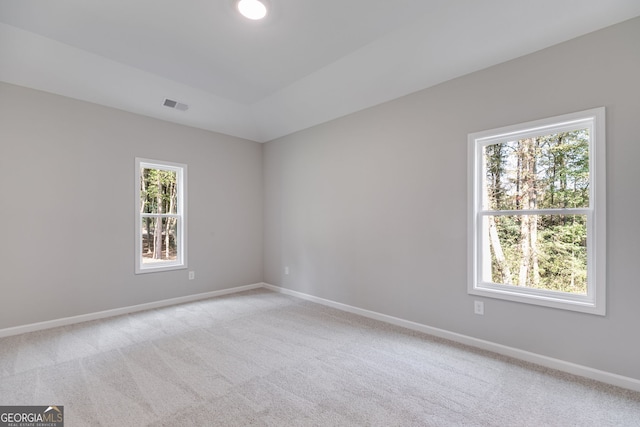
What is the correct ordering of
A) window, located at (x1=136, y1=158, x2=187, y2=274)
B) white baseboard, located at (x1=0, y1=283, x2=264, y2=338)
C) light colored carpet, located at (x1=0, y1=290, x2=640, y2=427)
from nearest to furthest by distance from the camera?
1. light colored carpet, located at (x1=0, y1=290, x2=640, y2=427)
2. white baseboard, located at (x1=0, y1=283, x2=264, y2=338)
3. window, located at (x1=136, y1=158, x2=187, y2=274)

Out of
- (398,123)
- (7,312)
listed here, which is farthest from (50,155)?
(398,123)

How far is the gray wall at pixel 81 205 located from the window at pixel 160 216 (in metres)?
0.10

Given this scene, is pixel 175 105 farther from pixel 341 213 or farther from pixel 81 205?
pixel 341 213

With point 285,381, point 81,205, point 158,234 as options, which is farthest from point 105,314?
point 285,381

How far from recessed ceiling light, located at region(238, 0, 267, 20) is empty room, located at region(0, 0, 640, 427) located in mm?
17

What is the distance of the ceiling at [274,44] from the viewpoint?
2.37 m

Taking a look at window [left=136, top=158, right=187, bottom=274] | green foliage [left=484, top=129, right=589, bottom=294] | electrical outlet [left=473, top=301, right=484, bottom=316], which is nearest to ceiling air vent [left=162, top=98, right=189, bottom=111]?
window [left=136, top=158, right=187, bottom=274]

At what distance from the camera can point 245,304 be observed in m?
4.27

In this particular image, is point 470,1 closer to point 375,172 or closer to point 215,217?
point 375,172

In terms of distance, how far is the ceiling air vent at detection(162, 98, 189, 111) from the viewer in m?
3.88

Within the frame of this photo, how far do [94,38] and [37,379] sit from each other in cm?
301

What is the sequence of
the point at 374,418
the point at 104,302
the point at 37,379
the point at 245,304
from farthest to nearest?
the point at 245,304 < the point at 104,302 < the point at 37,379 < the point at 374,418

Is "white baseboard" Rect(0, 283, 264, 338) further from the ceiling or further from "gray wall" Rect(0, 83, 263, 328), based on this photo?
the ceiling

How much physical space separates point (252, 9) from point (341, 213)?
2527mm
